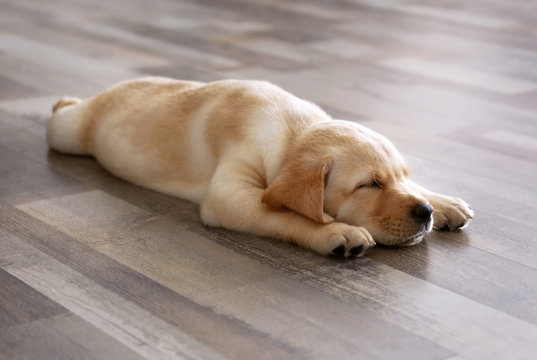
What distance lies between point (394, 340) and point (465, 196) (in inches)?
40.9

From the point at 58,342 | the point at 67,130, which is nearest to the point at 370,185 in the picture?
the point at 58,342

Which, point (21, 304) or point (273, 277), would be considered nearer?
point (21, 304)

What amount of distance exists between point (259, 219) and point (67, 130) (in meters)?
0.95

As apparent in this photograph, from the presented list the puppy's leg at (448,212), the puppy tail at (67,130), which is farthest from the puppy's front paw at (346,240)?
the puppy tail at (67,130)

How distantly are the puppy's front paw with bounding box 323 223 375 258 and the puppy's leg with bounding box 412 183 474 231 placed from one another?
310 millimetres

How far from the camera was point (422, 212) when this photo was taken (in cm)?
230

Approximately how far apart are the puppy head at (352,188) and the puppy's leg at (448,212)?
0.16 m

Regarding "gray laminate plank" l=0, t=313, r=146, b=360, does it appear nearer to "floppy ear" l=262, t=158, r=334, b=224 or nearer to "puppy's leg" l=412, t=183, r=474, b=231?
"floppy ear" l=262, t=158, r=334, b=224

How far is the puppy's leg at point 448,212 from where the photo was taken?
2533mm

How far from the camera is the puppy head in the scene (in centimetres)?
230

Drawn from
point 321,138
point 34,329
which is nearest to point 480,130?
point 321,138

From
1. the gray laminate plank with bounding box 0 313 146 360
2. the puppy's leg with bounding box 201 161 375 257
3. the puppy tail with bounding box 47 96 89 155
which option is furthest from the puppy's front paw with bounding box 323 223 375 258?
the puppy tail with bounding box 47 96 89 155

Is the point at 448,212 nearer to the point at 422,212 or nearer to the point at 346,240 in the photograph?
the point at 422,212

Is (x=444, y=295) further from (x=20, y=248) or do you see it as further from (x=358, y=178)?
(x=20, y=248)
